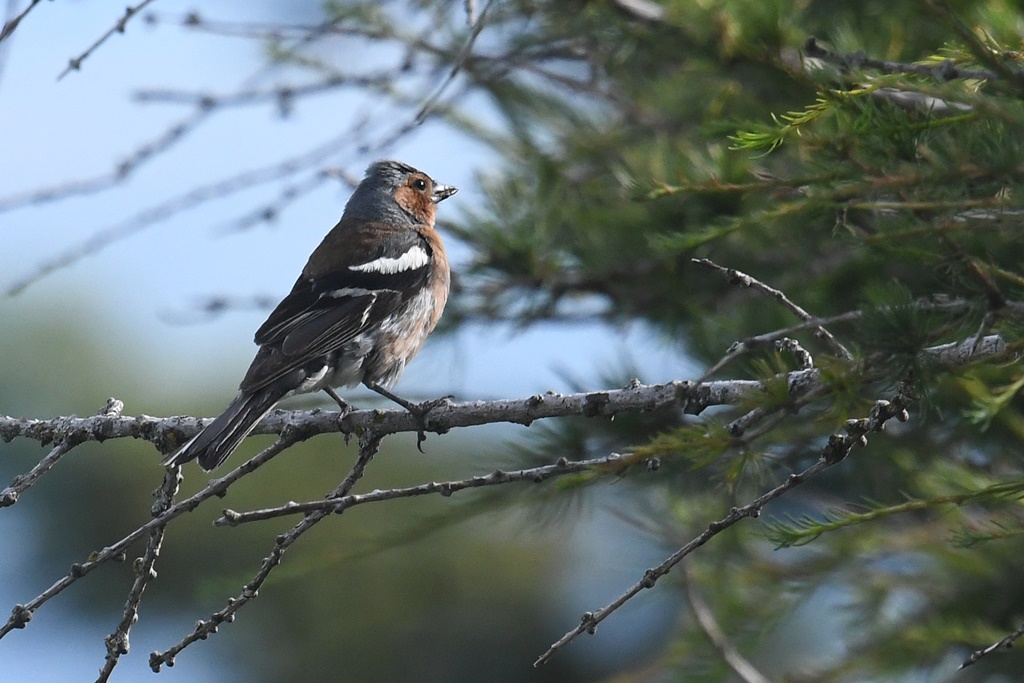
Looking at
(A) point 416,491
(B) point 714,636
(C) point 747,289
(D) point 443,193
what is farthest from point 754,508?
(D) point 443,193

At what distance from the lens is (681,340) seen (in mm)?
5492

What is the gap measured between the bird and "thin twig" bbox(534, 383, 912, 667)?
4.68 feet

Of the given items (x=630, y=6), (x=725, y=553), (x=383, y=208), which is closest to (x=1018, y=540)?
(x=725, y=553)

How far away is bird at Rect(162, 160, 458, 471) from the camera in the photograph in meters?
4.45

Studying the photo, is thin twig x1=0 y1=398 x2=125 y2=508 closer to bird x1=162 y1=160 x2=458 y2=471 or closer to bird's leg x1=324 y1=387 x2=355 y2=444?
bird x1=162 y1=160 x2=458 y2=471

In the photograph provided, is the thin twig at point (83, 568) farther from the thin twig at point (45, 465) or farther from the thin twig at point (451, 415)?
the thin twig at point (451, 415)

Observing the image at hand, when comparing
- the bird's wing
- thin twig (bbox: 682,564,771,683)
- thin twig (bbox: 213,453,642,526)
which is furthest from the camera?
the bird's wing

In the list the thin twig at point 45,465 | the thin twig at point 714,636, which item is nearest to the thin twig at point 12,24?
the thin twig at point 45,465

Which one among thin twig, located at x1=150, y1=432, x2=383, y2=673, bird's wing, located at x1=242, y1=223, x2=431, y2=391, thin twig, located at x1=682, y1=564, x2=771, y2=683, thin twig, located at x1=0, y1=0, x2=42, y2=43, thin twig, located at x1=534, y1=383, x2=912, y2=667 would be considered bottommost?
thin twig, located at x1=682, y1=564, x2=771, y2=683

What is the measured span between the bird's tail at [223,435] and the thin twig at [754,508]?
1.54 meters

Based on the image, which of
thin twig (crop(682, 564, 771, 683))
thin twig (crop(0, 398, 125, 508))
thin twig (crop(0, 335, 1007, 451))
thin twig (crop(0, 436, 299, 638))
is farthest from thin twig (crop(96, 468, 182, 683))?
thin twig (crop(682, 564, 771, 683))

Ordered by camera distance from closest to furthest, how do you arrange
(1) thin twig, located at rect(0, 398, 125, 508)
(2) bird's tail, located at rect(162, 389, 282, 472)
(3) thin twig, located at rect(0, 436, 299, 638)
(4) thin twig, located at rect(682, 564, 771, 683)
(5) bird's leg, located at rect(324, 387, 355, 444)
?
1. (3) thin twig, located at rect(0, 436, 299, 638)
2. (1) thin twig, located at rect(0, 398, 125, 508)
3. (2) bird's tail, located at rect(162, 389, 282, 472)
4. (5) bird's leg, located at rect(324, 387, 355, 444)
5. (4) thin twig, located at rect(682, 564, 771, 683)

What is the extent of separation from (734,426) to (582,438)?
5.90ft

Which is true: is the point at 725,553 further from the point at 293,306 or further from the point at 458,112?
the point at 458,112
